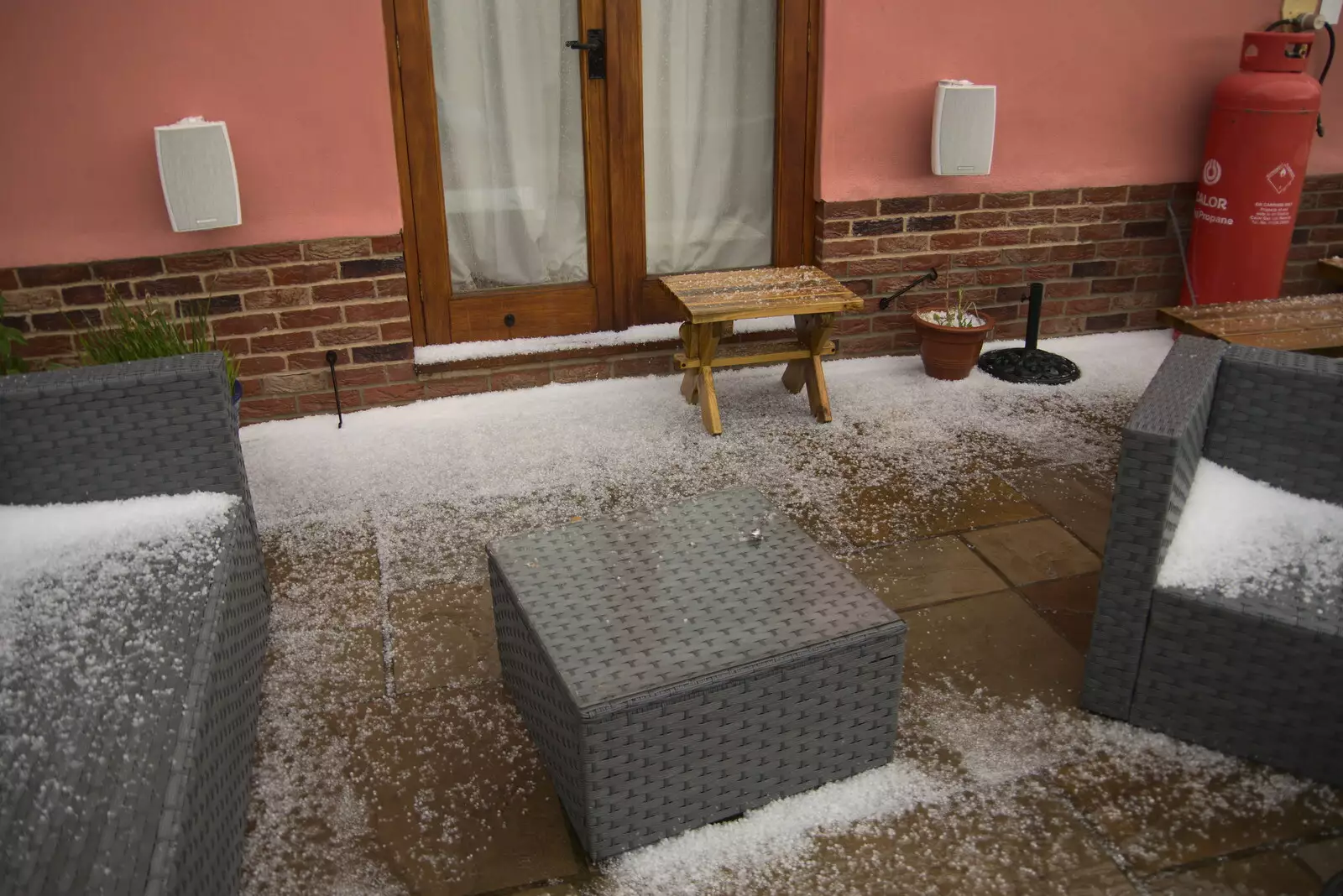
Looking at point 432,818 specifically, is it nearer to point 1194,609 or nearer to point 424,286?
point 1194,609

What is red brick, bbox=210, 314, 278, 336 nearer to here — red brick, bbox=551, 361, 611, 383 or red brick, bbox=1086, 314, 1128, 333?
red brick, bbox=551, 361, 611, 383

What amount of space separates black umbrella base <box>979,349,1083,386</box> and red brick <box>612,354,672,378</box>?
1155mm

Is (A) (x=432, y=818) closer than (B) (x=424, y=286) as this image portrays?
Yes

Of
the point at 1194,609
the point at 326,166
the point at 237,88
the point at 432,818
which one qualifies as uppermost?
the point at 237,88

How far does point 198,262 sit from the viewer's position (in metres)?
3.21

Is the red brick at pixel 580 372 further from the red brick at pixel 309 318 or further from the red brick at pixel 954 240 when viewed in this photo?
the red brick at pixel 954 240

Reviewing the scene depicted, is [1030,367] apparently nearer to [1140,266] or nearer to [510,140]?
[1140,266]

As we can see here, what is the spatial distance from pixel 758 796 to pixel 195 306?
7.87ft

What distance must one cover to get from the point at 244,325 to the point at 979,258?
2.56 m

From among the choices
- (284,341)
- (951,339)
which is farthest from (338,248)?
(951,339)

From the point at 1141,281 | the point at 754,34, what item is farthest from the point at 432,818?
the point at 1141,281

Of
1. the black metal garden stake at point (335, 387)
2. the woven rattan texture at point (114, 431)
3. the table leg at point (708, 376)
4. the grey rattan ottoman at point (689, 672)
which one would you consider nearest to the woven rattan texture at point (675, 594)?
the grey rattan ottoman at point (689, 672)

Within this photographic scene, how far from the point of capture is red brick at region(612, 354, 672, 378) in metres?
3.74

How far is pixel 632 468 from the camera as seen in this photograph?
122 inches
